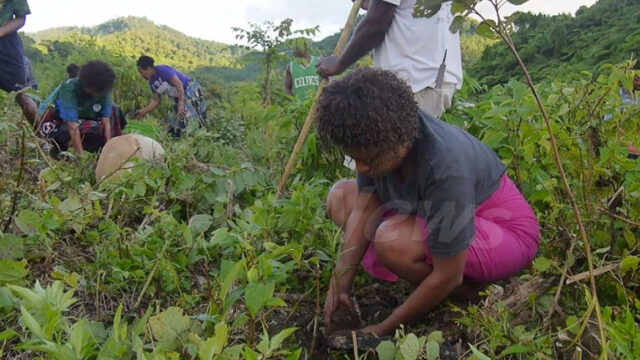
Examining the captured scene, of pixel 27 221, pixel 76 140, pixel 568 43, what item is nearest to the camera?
pixel 27 221

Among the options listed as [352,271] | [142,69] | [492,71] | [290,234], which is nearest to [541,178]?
[352,271]

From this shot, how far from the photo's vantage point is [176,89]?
18.0 ft

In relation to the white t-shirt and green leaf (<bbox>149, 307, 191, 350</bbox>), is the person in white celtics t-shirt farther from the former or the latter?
green leaf (<bbox>149, 307, 191, 350</bbox>)

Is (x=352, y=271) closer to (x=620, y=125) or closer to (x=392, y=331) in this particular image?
(x=392, y=331)

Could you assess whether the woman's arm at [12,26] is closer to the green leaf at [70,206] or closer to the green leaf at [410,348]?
the green leaf at [70,206]

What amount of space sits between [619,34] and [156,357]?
14.2m

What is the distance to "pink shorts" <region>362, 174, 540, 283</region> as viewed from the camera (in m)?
1.62

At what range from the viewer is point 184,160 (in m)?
2.57

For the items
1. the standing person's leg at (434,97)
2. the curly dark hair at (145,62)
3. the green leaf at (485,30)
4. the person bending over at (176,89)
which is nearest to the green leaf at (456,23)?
the green leaf at (485,30)

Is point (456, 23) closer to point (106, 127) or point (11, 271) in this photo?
point (11, 271)

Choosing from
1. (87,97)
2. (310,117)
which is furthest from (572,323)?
(87,97)

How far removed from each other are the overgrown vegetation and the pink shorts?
0.22ft

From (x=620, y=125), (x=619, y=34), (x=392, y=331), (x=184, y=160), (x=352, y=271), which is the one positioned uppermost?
(x=619, y=34)

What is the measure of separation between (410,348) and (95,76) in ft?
10.8
